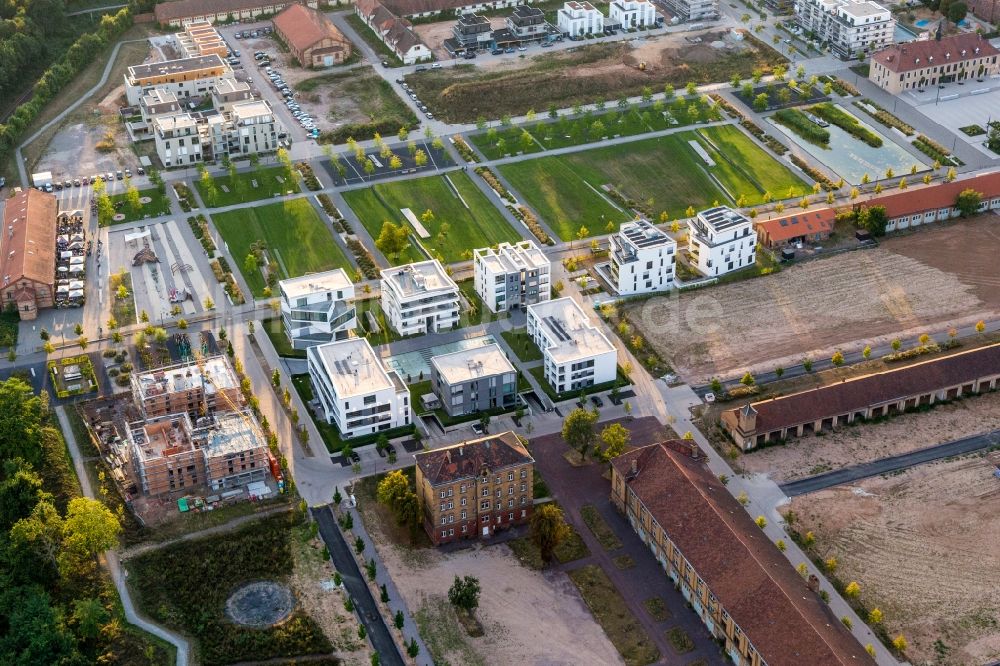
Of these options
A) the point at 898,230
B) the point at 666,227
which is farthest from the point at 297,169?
the point at 898,230

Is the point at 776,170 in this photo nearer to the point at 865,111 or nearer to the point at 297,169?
the point at 865,111

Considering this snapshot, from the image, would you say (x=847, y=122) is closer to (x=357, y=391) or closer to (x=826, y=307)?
(x=826, y=307)

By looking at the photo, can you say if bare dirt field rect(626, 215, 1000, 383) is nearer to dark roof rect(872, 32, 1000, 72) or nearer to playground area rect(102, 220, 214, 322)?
dark roof rect(872, 32, 1000, 72)

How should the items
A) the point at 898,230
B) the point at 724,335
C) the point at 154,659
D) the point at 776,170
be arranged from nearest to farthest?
the point at 154,659, the point at 724,335, the point at 898,230, the point at 776,170

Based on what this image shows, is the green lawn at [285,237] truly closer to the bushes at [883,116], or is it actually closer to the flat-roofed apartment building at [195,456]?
the flat-roofed apartment building at [195,456]

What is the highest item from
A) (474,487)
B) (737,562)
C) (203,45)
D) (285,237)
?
(474,487)

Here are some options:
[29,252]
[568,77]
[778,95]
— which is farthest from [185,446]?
[778,95]
